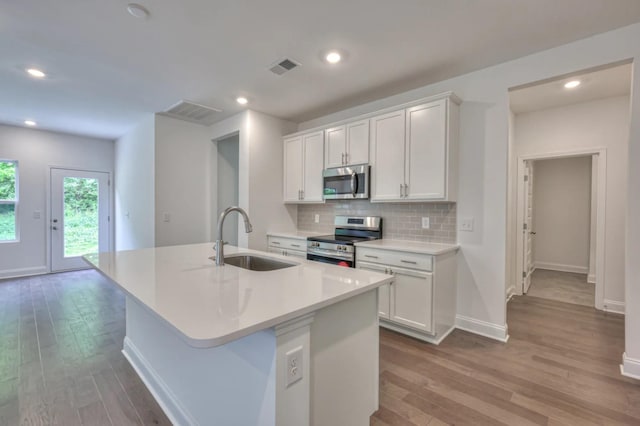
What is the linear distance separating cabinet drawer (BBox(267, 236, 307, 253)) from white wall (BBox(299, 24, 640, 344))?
72.8 inches

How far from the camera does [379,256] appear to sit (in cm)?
297

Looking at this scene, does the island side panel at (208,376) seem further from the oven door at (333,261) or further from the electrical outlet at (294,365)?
the oven door at (333,261)

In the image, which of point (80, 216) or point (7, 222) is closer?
point (7, 222)

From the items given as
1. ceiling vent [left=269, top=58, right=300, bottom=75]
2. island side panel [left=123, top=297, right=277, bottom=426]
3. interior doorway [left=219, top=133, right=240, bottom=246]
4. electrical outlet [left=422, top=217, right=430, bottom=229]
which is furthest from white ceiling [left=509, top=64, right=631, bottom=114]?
interior doorway [left=219, top=133, right=240, bottom=246]

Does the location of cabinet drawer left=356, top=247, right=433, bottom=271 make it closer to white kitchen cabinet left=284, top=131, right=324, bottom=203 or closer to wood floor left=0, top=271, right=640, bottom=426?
wood floor left=0, top=271, right=640, bottom=426

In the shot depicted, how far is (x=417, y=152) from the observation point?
9.71ft

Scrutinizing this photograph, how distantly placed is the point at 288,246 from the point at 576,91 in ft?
13.2

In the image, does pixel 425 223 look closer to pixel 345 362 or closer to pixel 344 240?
pixel 344 240

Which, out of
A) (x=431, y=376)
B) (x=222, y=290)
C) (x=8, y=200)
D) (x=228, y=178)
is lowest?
(x=431, y=376)

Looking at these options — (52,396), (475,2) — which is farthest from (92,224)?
(475,2)

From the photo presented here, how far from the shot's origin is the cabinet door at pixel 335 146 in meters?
3.62

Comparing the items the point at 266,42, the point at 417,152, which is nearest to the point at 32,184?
the point at 266,42

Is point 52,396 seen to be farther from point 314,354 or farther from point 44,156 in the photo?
point 44,156

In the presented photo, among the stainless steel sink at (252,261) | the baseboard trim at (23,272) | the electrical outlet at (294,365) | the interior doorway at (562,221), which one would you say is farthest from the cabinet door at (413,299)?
the baseboard trim at (23,272)
